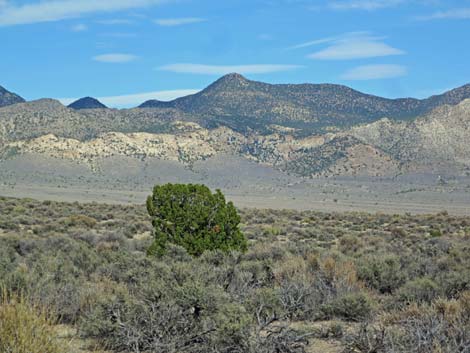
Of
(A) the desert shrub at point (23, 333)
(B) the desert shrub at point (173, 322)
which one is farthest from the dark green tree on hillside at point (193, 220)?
(A) the desert shrub at point (23, 333)

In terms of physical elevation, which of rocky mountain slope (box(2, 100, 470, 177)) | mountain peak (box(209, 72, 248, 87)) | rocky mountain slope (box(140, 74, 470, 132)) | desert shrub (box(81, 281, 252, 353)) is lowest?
desert shrub (box(81, 281, 252, 353))

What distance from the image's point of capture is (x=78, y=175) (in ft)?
335

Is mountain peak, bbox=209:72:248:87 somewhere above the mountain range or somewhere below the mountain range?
above

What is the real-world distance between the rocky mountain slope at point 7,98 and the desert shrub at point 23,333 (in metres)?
183

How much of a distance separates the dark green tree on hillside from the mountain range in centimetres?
8977

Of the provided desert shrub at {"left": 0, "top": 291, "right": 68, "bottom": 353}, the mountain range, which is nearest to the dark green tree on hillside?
desert shrub at {"left": 0, "top": 291, "right": 68, "bottom": 353}

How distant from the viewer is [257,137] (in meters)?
134

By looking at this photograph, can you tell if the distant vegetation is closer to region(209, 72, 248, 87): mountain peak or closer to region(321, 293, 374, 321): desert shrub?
region(321, 293, 374, 321): desert shrub

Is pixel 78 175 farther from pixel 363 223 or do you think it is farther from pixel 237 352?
pixel 237 352

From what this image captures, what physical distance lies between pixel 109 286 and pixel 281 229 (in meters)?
21.8

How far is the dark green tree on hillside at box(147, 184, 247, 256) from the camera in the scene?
1788 cm

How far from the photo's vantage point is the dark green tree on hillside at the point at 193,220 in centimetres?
1788

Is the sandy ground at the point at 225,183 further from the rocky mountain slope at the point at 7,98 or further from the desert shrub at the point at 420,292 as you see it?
the rocky mountain slope at the point at 7,98

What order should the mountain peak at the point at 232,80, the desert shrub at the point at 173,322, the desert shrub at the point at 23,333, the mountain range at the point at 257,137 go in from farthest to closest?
1. the mountain peak at the point at 232,80
2. the mountain range at the point at 257,137
3. the desert shrub at the point at 173,322
4. the desert shrub at the point at 23,333
